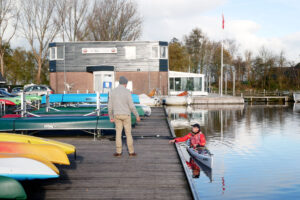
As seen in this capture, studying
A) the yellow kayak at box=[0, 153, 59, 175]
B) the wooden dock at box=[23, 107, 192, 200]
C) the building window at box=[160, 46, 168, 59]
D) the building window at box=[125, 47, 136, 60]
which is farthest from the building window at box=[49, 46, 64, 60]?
the yellow kayak at box=[0, 153, 59, 175]

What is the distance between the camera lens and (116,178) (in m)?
7.79

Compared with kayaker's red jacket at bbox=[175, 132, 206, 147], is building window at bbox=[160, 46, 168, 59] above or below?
above

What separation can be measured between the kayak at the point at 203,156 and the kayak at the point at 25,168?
5649 mm

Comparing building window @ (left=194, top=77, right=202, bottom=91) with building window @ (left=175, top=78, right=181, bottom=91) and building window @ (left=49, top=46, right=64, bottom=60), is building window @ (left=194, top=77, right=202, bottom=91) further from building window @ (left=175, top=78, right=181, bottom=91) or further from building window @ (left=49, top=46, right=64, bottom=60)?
building window @ (left=49, top=46, right=64, bottom=60)

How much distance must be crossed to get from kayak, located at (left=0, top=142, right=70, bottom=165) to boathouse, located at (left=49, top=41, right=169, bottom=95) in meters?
35.8

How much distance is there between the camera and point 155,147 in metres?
11.9

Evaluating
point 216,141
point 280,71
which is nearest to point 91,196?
point 216,141

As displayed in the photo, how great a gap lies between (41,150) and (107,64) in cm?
3705

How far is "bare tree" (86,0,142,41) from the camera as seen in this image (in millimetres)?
56375

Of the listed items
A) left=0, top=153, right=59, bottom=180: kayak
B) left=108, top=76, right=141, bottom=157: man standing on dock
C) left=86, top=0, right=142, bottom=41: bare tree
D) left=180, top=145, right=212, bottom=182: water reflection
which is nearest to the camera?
left=0, top=153, right=59, bottom=180: kayak

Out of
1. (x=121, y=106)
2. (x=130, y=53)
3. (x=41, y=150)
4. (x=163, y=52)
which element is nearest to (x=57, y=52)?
(x=130, y=53)

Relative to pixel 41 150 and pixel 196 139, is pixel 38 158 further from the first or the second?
pixel 196 139

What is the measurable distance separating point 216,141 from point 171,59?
5442 cm

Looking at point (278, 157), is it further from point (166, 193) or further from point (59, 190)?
point (59, 190)
